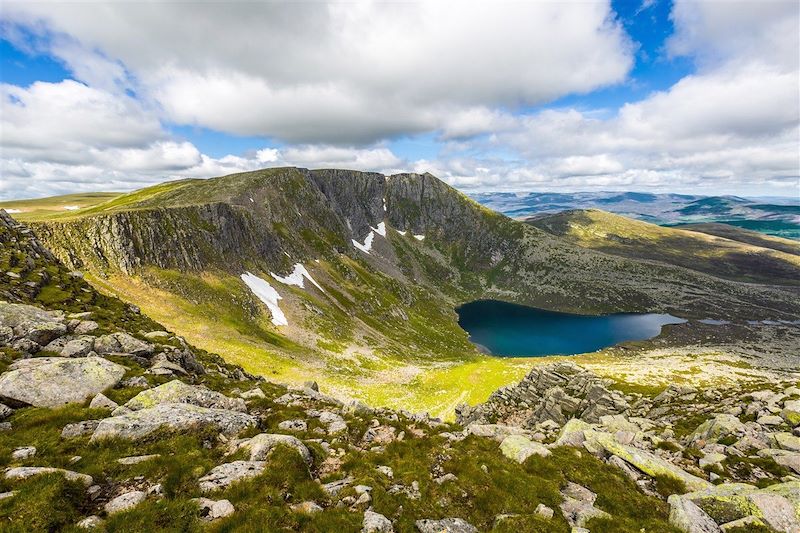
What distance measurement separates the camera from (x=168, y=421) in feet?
51.9

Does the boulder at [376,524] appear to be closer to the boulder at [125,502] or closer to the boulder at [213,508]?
the boulder at [213,508]

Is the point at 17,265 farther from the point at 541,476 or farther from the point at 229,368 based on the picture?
the point at 541,476

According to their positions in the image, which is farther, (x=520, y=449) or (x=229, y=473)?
(x=520, y=449)

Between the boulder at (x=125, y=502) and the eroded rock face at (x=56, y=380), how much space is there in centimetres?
951

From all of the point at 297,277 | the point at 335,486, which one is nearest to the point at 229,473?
the point at 335,486

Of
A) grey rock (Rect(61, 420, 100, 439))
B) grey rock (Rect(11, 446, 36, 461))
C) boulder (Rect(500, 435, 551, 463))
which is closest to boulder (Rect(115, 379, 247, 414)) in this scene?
grey rock (Rect(61, 420, 100, 439))

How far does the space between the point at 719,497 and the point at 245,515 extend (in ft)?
57.6

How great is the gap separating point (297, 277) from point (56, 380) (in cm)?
12232

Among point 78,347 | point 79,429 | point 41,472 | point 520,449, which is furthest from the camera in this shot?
point 78,347

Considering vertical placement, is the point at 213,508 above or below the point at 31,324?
below

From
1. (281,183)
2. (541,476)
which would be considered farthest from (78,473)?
(281,183)

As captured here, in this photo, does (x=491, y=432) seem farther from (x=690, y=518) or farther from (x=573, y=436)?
(x=690, y=518)

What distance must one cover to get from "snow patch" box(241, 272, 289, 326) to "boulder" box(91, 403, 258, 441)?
86923mm

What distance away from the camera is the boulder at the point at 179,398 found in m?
17.6
